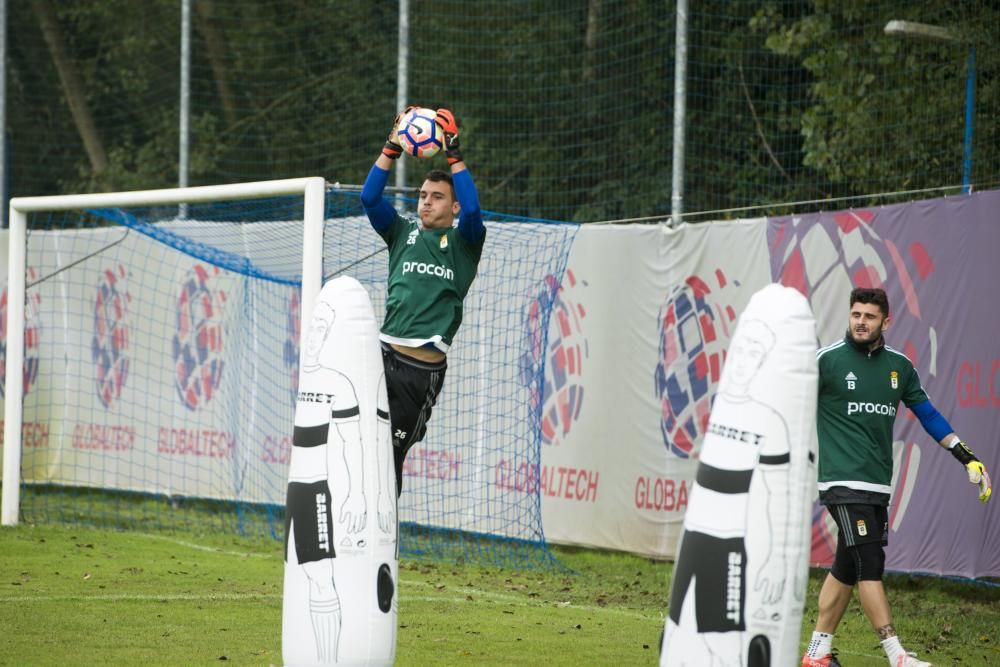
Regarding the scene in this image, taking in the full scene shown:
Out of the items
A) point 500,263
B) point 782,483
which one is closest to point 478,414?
point 500,263

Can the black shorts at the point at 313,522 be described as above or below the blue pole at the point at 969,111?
below

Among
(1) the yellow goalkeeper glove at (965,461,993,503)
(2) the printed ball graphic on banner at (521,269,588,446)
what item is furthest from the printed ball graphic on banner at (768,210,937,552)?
(1) the yellow goalkeeper glove at (965,461,993,503)

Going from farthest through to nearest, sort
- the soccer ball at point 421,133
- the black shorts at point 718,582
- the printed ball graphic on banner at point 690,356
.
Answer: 1. the printed ball graphic on banner at point 690,356
2. the soccer ball at point 421,133
3. the black shorts at point 718,582

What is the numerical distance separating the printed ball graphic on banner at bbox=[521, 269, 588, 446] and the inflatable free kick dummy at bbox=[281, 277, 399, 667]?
5.82 m

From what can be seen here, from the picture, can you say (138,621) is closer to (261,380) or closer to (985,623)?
(985,623)

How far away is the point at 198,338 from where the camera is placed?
14.3 m

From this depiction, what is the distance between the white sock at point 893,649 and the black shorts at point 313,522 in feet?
9.88

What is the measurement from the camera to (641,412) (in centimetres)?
1130

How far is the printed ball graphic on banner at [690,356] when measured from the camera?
10.8m

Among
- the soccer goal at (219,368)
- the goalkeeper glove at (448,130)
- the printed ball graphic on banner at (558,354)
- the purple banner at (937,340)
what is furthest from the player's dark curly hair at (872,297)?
the printed ball graphic on banner at (558,354)

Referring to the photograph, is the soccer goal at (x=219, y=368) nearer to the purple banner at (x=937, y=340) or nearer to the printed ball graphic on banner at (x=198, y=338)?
the printed ball graphic on banner at (x=198, y=338)

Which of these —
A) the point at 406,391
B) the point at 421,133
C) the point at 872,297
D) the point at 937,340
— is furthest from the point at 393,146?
the point at 937,340

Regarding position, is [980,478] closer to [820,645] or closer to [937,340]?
[820,645]

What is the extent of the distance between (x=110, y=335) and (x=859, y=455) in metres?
9.85
